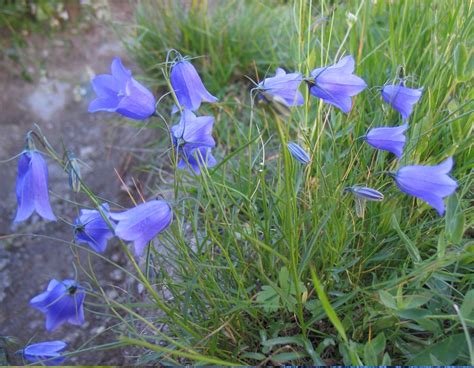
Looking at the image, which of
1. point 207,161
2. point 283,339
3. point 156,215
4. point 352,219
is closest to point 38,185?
point 156,215

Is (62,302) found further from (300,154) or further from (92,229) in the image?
(300,154)

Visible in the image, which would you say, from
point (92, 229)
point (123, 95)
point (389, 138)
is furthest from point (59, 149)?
point (389, 138)

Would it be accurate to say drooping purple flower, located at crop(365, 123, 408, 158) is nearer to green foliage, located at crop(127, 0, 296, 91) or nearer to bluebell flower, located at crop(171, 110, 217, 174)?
bluebell flower, located at crop(171, 110, 217, 174)

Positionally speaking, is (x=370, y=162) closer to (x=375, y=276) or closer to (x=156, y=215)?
(x=375, y=276)

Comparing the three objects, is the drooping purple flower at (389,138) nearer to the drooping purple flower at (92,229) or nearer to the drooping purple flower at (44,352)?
the drooping purple flower at (92,229)

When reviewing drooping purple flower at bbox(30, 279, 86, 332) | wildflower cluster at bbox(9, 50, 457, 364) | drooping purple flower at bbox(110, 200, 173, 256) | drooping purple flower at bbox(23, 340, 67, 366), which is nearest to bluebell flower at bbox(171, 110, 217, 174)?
wildflower cluster at bbox(9, 50, 457, 364)

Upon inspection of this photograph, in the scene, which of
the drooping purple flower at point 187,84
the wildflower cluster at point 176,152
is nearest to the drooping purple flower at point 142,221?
the wildflower cluster at point 176,152
